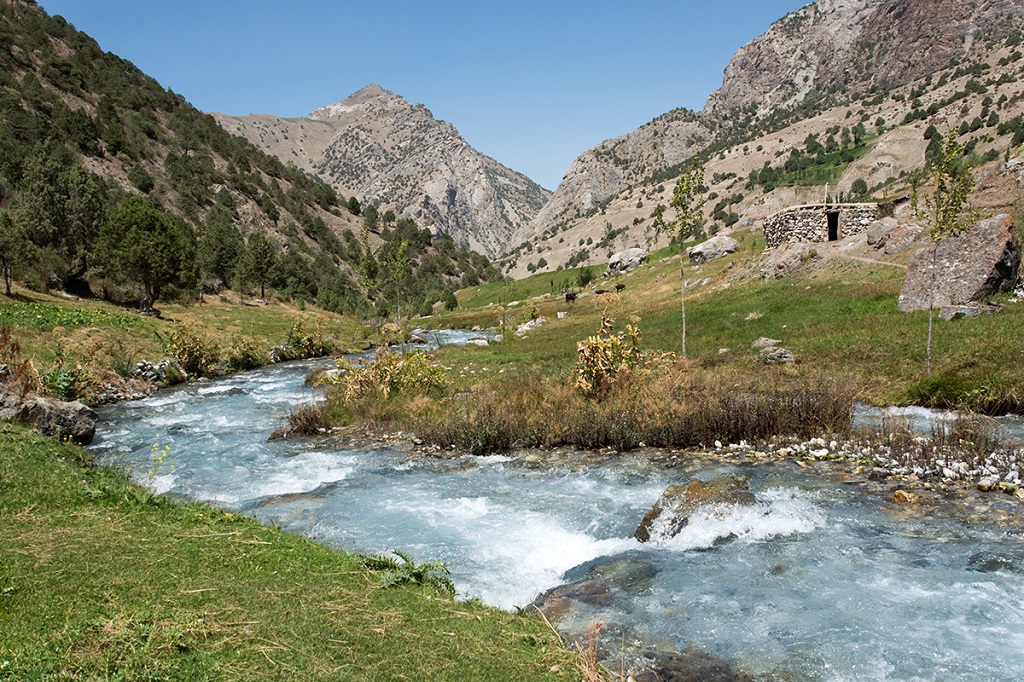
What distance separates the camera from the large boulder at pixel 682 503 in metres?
9.81

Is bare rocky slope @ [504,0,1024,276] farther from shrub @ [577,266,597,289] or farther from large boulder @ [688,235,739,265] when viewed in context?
large boulder @ [688,235,739,265]

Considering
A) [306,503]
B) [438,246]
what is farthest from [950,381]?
[438,246]

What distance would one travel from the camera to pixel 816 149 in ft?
440

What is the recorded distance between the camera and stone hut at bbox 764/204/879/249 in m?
43.3

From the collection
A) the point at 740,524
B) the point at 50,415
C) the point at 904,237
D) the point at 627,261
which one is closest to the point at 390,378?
the point at 50,415

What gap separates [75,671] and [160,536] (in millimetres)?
3650

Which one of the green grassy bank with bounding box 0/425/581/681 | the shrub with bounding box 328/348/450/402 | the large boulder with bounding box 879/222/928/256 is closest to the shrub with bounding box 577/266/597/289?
the large boulder with bounding box 879/222/928/256

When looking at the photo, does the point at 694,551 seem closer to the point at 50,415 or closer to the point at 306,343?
the point at 50,415

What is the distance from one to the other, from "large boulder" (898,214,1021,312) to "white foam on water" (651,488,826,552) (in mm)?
18170

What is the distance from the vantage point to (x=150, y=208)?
54.1 m

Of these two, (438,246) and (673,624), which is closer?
(673,624)

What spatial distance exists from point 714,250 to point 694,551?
5426cm

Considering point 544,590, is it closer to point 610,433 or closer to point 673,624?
point 673,624

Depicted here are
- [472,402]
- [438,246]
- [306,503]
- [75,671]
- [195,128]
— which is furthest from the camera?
[438,246]
